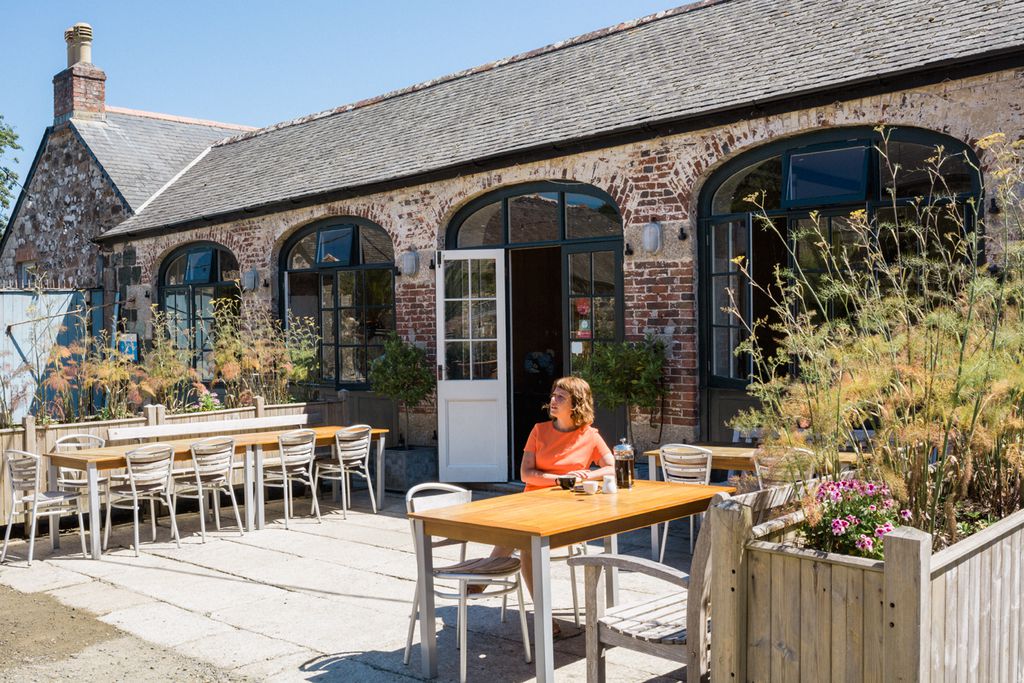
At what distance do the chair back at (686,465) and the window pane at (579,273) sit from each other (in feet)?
9.39

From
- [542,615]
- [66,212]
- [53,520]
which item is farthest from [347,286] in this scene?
[542,615]

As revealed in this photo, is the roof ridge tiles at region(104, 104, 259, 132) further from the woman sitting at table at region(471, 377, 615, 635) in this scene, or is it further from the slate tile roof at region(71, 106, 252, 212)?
the woman sitting at table at region(471, 377, 615, 635)

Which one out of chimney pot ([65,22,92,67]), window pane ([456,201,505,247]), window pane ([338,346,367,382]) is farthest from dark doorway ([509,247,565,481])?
chimney pot ([65,22,92,67])

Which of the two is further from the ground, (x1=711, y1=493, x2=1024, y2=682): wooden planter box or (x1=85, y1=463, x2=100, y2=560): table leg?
(x1=711, y1=493, x2=1024, y2=682): wooden planter box

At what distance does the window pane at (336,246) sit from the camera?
11789 mm

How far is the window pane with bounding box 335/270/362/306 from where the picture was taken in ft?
38.7

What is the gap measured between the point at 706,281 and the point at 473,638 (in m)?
4.26

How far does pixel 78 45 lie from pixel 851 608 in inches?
701

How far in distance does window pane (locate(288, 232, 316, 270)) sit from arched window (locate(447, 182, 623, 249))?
8.36 ft

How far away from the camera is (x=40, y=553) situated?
759 cm

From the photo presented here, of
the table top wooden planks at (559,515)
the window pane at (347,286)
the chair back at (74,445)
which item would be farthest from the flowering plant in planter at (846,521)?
the window pane at (347,286)

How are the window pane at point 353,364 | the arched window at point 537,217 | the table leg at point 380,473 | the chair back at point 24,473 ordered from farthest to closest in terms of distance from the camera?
the window pane at point 353,364 → the arched window at point 537,217 → the table leg at point 380,473 → the chair back at point 24,473

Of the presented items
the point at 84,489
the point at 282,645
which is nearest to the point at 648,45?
the point at 84,489

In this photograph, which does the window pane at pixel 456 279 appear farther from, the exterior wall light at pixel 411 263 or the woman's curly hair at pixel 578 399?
the woman's curly hair at pixel 578 399
